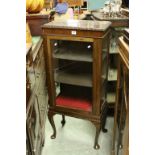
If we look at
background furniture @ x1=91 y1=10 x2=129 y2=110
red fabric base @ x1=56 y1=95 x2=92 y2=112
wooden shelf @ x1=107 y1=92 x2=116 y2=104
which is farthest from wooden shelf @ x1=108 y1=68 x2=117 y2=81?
Result: red fabric base @ x1=56 y1=95 x2=92 y2=112

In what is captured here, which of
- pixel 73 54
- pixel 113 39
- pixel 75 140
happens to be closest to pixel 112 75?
pixel 113 39

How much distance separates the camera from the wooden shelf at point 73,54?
1.79 meters

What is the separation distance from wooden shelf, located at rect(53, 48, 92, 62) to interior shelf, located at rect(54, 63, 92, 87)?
18 cm

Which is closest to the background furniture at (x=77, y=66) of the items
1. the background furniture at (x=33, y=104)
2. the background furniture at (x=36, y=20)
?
the background furniture at (x=33, y=104)

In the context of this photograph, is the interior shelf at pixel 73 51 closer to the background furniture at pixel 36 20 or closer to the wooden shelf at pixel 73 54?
the wooden shelf at pixel 73 54

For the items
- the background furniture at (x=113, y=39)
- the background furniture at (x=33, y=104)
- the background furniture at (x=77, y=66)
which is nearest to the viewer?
the background furniture at (x=33, y=104)

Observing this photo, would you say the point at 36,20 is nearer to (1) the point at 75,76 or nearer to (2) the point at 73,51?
(2) the point at 73,51

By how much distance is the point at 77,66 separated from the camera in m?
2.13

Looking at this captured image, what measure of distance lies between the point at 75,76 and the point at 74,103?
240 millimetres

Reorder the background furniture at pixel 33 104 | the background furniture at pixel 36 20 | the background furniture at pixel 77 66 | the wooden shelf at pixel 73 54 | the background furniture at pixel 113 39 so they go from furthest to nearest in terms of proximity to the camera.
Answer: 1. the background furniture at pixel 36 20
2. the background furniture at pixel 113 39
3. the wooden shelf at pixel 73 54
4. the background furniture at pixel 77 66
5. the background furniture at pixel 33 104

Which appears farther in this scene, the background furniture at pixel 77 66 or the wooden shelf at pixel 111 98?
the wooden shelf at pixel 111 98

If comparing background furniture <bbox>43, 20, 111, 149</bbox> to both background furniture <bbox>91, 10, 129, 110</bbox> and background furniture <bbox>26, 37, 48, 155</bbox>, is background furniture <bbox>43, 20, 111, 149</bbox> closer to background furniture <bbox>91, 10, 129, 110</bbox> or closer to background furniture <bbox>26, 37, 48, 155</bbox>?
background furniture <bbox>26, 37, 48, 155</bbox>

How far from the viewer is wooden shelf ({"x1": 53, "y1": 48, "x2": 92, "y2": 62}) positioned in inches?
70.5
